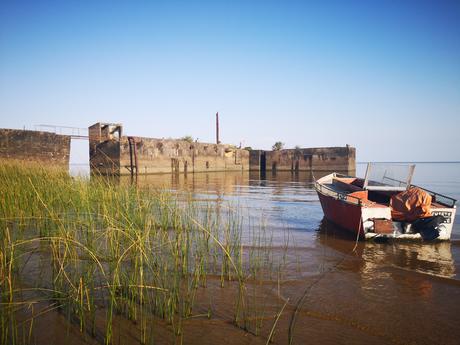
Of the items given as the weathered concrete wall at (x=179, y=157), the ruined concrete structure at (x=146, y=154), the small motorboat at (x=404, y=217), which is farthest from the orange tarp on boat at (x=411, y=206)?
the weathered concrete wall at (x=179, y=157)

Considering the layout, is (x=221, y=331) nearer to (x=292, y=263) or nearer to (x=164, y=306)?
(x=164, y=306)

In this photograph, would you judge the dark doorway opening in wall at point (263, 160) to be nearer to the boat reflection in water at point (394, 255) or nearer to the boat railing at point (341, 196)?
the boat railing at point (341, 196)

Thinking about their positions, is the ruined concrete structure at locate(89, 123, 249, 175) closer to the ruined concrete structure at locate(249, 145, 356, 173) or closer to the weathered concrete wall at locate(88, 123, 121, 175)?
the weathered concrete wall at locate(88, 123, 121, 175)

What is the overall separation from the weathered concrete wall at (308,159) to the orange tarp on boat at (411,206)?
33643 millimetres

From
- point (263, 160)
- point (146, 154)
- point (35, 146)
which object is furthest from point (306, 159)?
point (35, 146)

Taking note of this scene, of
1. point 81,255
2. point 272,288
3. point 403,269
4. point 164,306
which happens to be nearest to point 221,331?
point 164,306

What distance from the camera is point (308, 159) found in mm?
39906

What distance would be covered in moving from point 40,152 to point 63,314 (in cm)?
2322

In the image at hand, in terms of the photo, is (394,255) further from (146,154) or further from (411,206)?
(146,154)

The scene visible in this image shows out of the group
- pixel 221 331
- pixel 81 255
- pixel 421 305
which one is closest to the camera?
pixel 221 331

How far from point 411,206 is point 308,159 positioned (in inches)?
1358

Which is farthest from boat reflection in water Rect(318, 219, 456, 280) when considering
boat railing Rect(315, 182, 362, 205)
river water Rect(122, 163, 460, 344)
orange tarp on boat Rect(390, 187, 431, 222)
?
boat railing Rect(315, 182, 362, 205)

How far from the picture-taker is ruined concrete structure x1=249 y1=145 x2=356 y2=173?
3847 centimetres

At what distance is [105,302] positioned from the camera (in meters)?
3.13
